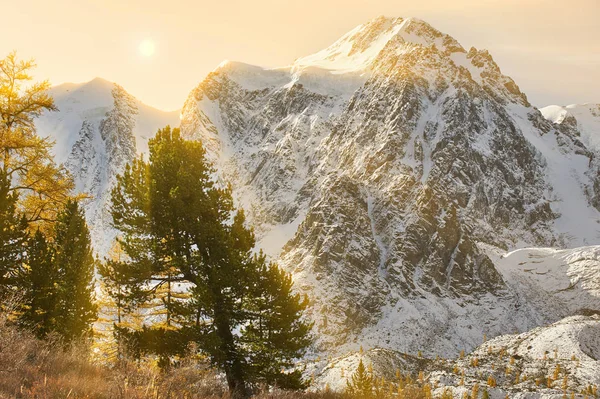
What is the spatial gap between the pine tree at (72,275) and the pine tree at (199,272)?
3039 mm

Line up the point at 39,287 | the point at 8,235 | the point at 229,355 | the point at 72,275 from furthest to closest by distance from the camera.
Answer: the point at 72,275 → the point at 39,287 → the point at 8,235 → the point at 229,355

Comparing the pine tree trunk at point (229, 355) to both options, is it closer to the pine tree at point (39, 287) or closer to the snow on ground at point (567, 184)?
the pine tree at point (39, 287)

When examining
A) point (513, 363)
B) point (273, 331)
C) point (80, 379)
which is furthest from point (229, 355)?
point (513, 363)

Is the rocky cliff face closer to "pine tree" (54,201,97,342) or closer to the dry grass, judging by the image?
"pine tree" (54,201,97,342)

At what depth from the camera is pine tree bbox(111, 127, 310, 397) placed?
14.8 meters

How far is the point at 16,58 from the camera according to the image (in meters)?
15.4

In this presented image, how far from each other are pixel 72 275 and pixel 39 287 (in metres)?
1.15

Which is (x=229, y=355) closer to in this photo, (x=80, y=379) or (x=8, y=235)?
(x=80, y=379)

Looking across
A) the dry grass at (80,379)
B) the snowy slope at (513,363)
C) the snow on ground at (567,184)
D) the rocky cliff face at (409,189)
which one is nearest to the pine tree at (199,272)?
the dry grass at (80,379)

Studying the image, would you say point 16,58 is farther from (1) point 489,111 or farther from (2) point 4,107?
(1) point 489,111

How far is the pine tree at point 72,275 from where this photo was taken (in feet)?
55.5

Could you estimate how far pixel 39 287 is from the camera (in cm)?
1658

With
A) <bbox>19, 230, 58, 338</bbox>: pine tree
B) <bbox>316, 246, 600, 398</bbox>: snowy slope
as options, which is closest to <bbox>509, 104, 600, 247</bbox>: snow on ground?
<bbox>316, 246, 600, 398</bbox>: snowy slope

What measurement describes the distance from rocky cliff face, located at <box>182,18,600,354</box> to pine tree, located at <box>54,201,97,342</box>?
65.2 m
